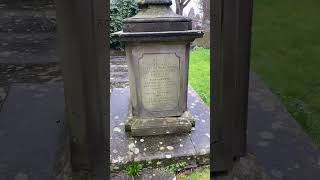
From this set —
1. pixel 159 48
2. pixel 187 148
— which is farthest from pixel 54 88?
pixel 159 48

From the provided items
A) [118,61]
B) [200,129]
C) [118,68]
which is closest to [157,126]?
[200,129]

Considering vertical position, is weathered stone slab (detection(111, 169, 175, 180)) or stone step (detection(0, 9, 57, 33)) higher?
stone step (detection(0, 9, 57, 33))

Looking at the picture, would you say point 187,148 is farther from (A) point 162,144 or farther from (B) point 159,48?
(B) point 159,48

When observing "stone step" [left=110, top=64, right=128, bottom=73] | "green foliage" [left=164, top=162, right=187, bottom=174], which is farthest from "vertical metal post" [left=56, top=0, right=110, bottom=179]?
"stone step" [left=110, top=64, right=128, bottom=73]

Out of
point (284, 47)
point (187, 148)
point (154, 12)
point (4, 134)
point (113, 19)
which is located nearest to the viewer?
point (4, 134)

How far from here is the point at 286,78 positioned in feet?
2.68

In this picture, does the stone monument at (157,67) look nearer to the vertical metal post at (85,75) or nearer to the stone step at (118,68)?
the vertical metal post at (85,75)

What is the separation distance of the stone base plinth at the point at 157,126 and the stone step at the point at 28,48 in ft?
9.57

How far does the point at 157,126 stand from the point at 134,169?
0.79 meters

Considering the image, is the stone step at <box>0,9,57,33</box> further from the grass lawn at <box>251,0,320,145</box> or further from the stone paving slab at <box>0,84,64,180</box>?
the grass lawn at <box>251,0,320,145</box>

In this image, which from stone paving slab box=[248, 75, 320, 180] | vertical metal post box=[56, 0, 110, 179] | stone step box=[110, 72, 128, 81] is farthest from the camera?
stone step box=[110, 72, 128, 81]

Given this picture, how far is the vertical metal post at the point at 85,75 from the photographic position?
2.13 feet

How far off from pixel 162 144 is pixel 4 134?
2.83 metres

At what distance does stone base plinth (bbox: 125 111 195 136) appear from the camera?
11.9ft
